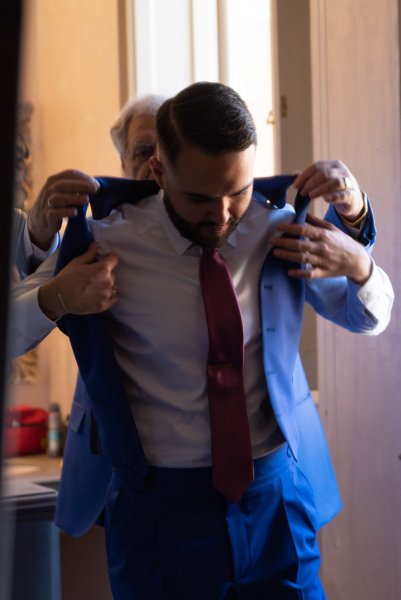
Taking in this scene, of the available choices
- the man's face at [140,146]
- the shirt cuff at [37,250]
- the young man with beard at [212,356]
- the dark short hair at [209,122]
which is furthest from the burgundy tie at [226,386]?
the man's face at [140,146]

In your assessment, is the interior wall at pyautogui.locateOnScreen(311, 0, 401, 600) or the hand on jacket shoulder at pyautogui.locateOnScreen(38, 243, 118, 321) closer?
the hand on jacket shoulder at pyautogui.locateOnScreen(38, 243, 118, 321)

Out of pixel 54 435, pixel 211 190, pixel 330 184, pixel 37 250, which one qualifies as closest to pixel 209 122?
pixel 211 190

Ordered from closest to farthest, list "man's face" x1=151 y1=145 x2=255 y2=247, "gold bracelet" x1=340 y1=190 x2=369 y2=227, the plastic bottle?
"man's face" x1=151 y1=145 x2=255 y2=247 < "gold bracelet" x1=340 y1=190 x2=369 y2=227 < the plastic bottle

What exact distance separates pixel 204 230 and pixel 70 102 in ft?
13.3

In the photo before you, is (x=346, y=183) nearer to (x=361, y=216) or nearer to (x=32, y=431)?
(x=361, y=216)

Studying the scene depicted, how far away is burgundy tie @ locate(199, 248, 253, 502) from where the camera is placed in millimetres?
→ 1605

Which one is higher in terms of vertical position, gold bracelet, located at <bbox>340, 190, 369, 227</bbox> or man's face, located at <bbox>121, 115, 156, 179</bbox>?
man's face, located at <bbox>121, 115, 156, 179</bbox>

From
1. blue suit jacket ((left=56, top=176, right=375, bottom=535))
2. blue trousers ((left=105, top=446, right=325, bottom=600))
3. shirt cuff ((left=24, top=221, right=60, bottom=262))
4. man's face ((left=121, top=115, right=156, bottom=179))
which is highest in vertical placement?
man's face ((left=121, top=115, right=156, bottom=179))

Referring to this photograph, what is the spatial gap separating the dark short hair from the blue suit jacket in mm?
194

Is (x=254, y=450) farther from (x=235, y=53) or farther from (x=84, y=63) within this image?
(x=84, y=63)

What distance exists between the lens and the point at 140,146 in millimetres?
2266

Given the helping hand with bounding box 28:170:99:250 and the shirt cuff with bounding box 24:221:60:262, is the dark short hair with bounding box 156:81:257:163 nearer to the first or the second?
the helping hand with bounding box 28:170:99:250

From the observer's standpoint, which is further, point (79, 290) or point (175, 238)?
point (175, 238)

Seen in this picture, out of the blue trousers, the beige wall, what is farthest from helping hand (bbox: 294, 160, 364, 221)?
the beige wall
